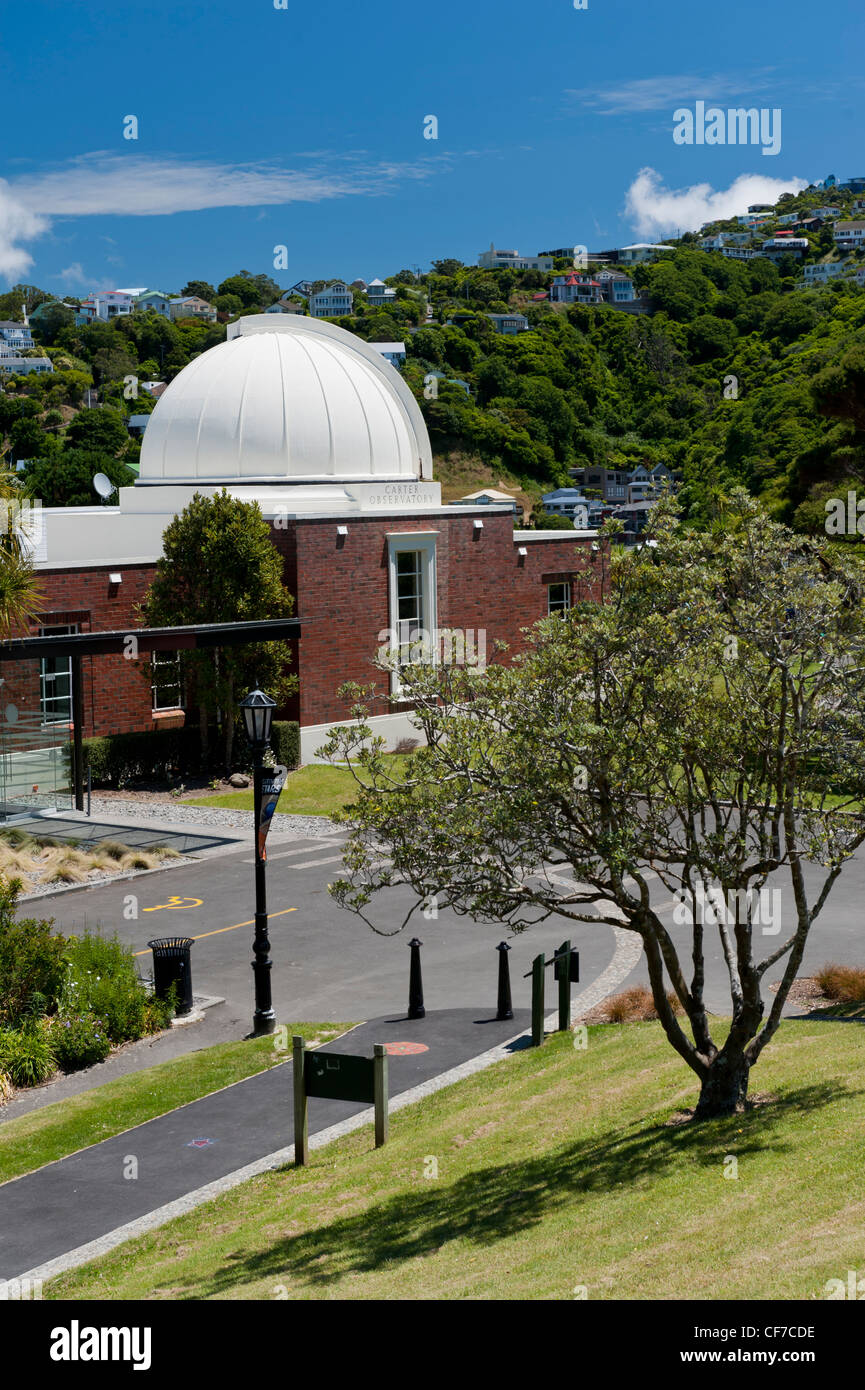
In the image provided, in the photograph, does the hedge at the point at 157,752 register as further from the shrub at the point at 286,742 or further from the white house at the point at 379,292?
the white house at the point at 379,292

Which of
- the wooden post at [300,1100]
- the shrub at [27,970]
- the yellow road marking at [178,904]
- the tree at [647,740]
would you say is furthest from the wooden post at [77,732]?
the tree at [647,740]

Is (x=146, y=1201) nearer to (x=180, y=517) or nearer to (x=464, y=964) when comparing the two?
(x=464, y=964)

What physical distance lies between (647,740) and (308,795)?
19.6 metres

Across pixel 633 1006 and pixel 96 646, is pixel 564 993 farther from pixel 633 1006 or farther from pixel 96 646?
pixel 96 646

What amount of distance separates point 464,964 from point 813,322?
7404 cm

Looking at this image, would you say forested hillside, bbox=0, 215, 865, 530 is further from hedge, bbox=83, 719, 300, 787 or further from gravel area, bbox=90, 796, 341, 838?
gravel area, bbox=90, 796, 341, 838

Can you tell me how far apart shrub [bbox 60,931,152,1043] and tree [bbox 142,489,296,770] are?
1392 centimetres

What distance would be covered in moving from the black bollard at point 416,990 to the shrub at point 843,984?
4146mm

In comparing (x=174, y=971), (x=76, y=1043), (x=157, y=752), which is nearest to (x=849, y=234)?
(x=157, y=752)

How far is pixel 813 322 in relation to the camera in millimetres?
82750

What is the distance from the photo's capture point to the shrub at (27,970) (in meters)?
14.1

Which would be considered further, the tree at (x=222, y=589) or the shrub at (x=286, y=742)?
the shrub at (x=286, y=742)

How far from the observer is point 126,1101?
41.2 ft
